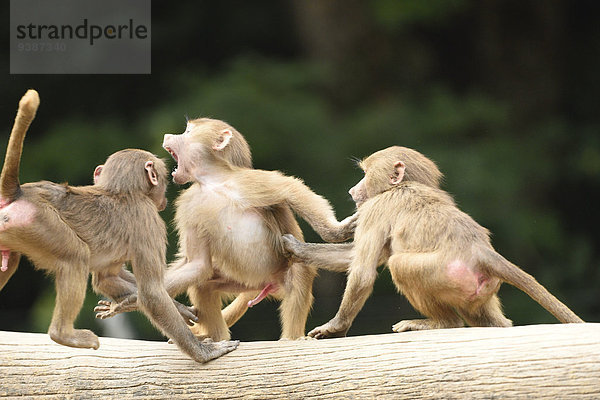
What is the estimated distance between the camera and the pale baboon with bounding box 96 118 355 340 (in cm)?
445

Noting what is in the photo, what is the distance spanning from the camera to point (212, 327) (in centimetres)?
457

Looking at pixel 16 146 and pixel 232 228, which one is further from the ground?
pixel 16 146

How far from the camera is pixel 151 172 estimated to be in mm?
4398

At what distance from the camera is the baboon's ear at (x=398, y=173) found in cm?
441

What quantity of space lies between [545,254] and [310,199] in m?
5.36

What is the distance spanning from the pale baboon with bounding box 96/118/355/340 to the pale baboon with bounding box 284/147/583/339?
6.3 inches

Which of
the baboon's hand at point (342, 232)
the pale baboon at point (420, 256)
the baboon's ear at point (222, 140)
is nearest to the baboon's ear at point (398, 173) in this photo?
the pale baboon at point (420, 256)

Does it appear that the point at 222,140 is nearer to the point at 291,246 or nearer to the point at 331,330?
the point at 291,246

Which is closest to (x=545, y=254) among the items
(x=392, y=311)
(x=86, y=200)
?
(x=392, y=311)

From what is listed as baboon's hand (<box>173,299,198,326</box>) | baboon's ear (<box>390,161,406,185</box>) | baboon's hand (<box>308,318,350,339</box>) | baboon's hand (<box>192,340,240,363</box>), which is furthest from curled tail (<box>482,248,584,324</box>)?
baboon's hand (<box>173,299,198,326</box>)

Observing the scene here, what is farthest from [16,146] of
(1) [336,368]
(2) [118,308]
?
(1) [336,368]

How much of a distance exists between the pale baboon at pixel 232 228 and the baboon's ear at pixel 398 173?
0.29 meters

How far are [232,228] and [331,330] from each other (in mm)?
735

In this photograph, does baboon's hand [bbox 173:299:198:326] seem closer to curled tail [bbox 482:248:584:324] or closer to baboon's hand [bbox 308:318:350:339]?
baboon's hand [bbox 308:318:350:339]
